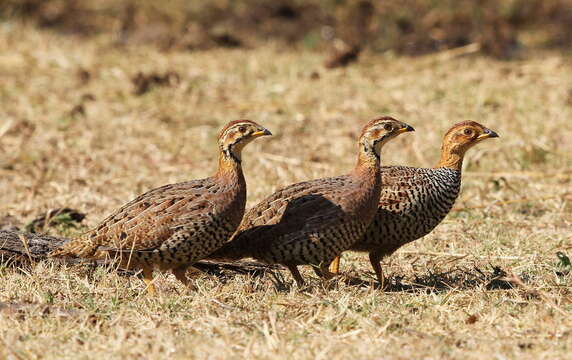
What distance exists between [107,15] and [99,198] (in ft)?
26.6

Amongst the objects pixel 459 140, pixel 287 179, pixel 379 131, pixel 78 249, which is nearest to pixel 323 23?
pixel 287 179

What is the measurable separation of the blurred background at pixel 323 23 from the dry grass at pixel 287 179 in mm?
493

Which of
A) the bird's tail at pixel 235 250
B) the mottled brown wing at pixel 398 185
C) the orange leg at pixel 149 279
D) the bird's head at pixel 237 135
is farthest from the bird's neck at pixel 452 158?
the orange leg at pixel 149 279

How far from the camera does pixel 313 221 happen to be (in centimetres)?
652

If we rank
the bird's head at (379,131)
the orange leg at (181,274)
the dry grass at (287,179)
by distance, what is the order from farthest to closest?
the bird's head at (379,131) < the orange leg at (181,274) < the dry grass at (287,179)

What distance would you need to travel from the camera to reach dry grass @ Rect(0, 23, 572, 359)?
208 inches

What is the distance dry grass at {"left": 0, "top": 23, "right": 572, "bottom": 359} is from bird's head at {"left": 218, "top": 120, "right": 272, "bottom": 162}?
33.4 inches

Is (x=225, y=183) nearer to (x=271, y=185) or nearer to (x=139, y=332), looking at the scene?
(x=139, y=332)

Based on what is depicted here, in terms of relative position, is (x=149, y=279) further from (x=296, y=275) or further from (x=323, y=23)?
(x=323, y=23)

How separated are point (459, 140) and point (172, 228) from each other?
2391 millimetres

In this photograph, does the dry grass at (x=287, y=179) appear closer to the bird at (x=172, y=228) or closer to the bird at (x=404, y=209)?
the bird at (x=172, y=228)

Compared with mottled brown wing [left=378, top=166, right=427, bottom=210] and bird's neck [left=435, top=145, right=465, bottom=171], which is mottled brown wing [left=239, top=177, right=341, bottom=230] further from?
bird's neck [left=435, top=145, right=465, bottom=171]

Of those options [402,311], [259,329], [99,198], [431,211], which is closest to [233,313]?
[259,329]

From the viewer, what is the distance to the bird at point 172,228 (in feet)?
21.0
